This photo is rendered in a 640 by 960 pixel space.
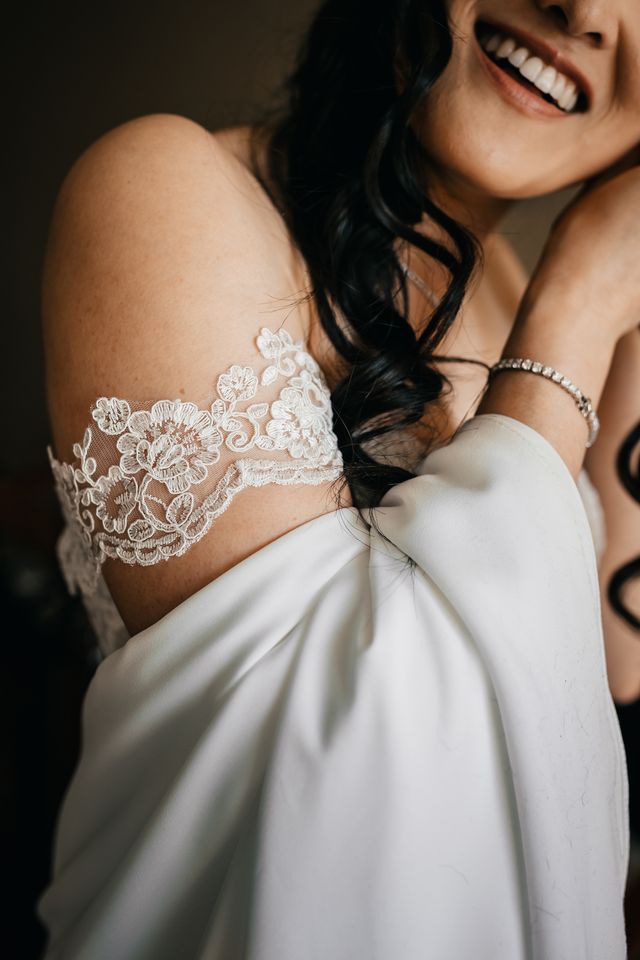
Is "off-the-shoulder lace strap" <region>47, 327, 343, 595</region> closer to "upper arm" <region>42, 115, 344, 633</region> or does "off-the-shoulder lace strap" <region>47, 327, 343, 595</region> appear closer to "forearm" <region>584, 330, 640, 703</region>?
"upper arm" <region>42, 115, 344, 633</region>

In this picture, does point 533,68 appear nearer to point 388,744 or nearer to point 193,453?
point 193,453

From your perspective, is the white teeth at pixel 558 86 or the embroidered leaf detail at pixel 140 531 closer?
the embroidered leaf detail at pixel 140 531

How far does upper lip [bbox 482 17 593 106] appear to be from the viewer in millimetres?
833

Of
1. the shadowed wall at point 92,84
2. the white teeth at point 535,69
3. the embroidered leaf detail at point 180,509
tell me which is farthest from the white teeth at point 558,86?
the shadowed wall at point 92,84

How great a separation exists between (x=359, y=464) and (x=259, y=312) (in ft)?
0.63

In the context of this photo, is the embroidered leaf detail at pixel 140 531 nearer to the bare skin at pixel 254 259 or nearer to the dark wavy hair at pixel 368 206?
the bare skin at pixel 254 259

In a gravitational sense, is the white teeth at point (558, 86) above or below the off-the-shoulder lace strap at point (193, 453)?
above

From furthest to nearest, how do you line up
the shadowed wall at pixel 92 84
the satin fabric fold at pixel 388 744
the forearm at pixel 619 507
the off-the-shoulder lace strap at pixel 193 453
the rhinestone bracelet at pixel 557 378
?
1. the shadowed wall at pixel 92 84
2. the forearm at pixel 619 507
3. the rhinestone bracelet at pixel 557 378
4. the off-the-shoulder lace strap at pixel 193 453
5. the satin fabric fold at pixel 388 744

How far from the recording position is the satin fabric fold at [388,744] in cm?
54

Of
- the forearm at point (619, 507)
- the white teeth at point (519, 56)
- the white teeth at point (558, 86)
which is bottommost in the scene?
the forearm at point (619, 507)

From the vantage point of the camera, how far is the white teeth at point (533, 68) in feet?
2.72

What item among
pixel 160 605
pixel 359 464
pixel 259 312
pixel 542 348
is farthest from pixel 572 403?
pixel 160 605

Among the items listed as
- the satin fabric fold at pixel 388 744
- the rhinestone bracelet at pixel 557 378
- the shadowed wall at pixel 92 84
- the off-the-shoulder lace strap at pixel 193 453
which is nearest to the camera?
the satin fabric fold at pixel 388 744

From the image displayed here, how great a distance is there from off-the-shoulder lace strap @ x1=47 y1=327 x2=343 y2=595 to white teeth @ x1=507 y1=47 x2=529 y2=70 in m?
0.44
